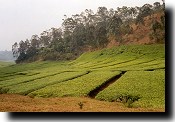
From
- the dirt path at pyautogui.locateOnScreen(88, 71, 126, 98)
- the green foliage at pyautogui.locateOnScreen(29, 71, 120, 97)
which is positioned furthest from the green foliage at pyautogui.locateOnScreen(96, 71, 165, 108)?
the green foliage at pyautogui.locateOnScreen(29, 71, 120, 97)

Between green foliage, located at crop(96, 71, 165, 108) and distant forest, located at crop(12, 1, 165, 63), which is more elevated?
distant forest, located at crop(12, 1, 165, 63)

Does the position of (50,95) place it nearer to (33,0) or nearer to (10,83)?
(10,83)

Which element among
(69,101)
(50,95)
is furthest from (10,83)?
(69,101)

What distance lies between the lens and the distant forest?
1752 cm

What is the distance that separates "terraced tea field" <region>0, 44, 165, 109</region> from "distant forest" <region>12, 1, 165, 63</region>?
1373 millimetres

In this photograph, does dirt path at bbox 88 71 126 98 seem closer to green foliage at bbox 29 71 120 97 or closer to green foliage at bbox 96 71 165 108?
green foliage at bbox 29 71 120 97

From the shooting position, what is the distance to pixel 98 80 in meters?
16.7

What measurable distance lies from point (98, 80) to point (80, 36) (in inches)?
317

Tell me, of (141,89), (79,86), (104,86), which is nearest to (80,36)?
(104,86)

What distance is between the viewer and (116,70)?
16.9 m

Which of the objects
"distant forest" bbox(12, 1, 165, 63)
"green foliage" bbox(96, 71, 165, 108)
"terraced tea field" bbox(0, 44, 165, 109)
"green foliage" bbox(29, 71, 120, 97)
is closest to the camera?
"green foliage" bbox(96, 71, 165, 108)

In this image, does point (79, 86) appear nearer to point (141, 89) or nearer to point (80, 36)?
point (141, 89)

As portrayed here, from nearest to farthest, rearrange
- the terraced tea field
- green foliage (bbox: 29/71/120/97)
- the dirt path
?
the terraced tea field
green foliage (bbox: 29/71/120/97)
the dirt path

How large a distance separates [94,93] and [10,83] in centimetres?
491
